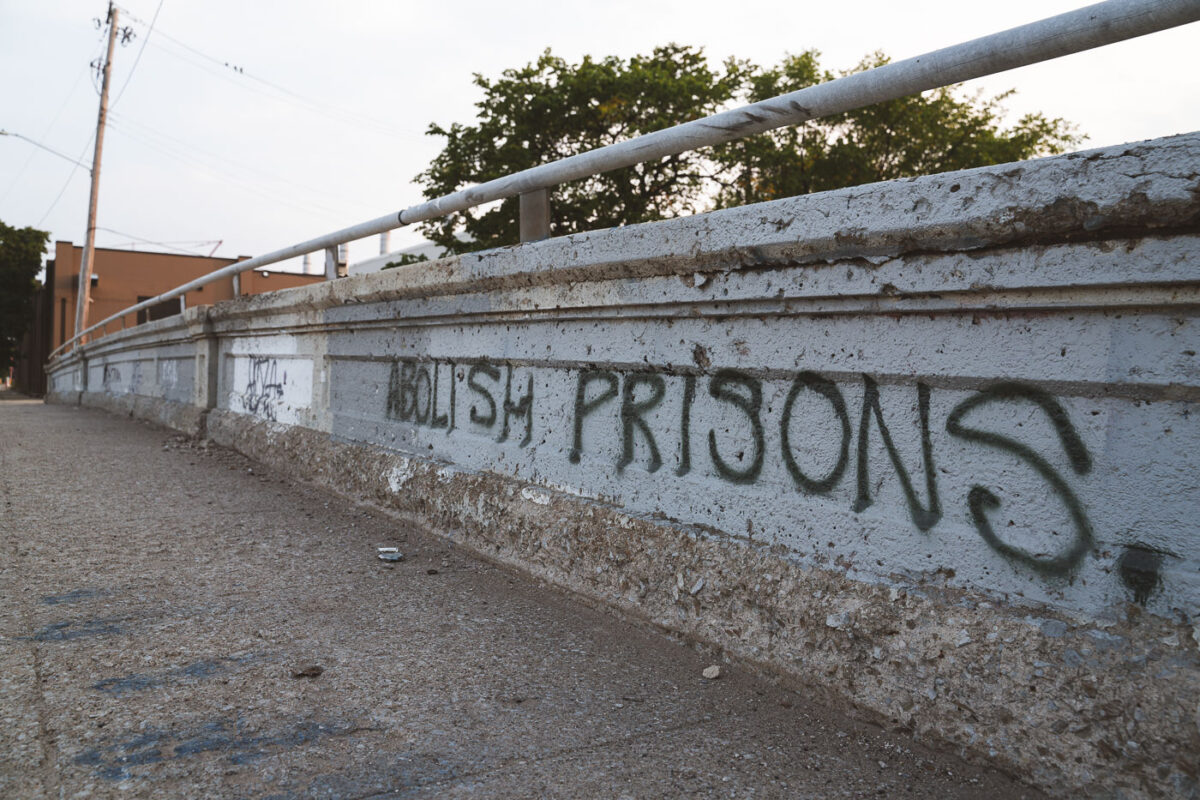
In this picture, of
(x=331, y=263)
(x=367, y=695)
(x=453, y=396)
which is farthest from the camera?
(x=331, y=263)

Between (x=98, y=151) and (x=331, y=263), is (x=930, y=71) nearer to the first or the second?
(x=331, y=263)

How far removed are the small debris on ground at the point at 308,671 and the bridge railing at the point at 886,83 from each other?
5.95 ft

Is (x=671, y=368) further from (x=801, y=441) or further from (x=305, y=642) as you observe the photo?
(x=305, y=642)

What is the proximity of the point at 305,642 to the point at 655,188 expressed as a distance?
1048 inches

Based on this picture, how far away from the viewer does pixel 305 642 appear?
2695 millimetres

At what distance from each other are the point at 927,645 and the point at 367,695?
4.83ft

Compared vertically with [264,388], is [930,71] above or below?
above

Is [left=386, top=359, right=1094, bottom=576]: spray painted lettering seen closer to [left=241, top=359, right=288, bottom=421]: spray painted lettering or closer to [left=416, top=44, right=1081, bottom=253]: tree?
[left=241, top=359, right=288, bottom=421]: spray painted lettering

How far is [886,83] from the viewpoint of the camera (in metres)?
2.18

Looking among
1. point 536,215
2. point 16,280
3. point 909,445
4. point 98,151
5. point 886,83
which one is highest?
point 98,151

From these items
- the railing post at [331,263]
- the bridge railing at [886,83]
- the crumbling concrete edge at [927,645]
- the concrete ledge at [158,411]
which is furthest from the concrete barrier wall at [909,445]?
the concrete ledge at [158,411]

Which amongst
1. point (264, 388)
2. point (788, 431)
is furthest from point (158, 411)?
point (788, 431)

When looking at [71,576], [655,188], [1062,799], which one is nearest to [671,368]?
[1062,799]

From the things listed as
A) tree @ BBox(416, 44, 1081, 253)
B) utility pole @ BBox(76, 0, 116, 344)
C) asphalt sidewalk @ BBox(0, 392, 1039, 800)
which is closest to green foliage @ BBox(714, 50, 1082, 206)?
tree @ BBox(416, 44, 1081, 253)
